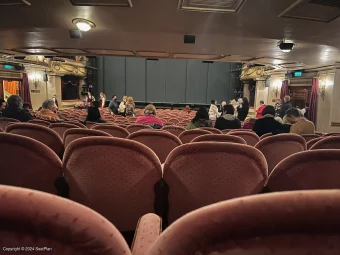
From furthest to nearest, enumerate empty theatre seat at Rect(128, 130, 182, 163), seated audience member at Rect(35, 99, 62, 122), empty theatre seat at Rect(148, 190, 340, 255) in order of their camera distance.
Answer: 1. seated audience member at Rect(35, 99, 62, 122)
2. empty theatre seat at Rect(128, 130, 182, 163)
3. empty theatre seat at Rect(148, 190, 340, 255)

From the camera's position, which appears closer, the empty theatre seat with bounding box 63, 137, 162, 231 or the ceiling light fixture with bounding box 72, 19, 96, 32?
the empty theatre seat with bounding box 63, 137, 162, 231

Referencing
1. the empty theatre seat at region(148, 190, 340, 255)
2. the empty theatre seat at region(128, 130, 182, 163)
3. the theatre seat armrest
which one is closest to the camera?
the empty theatre seat at region(148, 190, 340, 255)

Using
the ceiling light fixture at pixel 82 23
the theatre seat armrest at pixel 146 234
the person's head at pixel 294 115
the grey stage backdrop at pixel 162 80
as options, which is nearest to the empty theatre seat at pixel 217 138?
the theatre seat armrest at pixel 146 234

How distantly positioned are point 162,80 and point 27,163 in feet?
56.7

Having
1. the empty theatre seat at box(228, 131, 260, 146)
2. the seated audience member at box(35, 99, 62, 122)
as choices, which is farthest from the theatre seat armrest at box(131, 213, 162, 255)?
the seated audience member at box(35, 99, 62, 122)

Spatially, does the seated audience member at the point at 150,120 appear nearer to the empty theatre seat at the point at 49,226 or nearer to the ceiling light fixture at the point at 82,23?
the ceiling light fixture at the point at 82,23

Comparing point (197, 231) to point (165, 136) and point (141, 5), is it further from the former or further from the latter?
point (141, 5)

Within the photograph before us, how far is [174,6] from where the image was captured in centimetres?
328

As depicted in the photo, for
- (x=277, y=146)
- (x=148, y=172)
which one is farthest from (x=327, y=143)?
(x=148, y=172)

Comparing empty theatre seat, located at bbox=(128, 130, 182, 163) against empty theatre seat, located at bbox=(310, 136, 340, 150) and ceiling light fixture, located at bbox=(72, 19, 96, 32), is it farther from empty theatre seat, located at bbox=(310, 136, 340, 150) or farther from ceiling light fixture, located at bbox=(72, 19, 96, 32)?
ceiling light fixture, located at bbox=(72, 19, 96, 32)

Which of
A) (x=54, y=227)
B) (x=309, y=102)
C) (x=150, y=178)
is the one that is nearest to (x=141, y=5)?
(x=150, y=178)

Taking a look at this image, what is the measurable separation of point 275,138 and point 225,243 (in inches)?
67.7

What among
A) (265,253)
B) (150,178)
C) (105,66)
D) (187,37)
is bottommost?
(150,178)

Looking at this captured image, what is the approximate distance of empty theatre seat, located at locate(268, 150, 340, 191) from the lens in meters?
1.02
